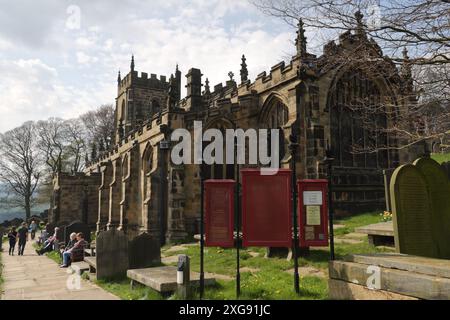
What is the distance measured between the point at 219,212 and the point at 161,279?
1.51 m

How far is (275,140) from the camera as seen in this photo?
55.4 feet

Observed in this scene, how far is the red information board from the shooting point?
636 cm

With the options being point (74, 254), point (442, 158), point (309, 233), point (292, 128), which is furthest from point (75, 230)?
point (442, 158)

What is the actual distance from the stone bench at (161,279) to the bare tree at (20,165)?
43.8 m

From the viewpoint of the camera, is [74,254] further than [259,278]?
Yes

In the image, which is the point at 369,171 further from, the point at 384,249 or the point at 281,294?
the point at 281,294

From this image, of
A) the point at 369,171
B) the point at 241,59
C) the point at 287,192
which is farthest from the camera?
the point at 241,59

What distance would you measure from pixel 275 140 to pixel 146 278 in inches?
456

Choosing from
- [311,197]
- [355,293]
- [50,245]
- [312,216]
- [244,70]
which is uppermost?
[244,70]

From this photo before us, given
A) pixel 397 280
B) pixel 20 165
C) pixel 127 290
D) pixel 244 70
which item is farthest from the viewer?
pixel 20 165

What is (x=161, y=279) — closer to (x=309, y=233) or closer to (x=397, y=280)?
(x=309, y=233)

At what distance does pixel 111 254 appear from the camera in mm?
8469

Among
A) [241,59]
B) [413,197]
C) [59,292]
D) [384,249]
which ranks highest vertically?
[241,59]
